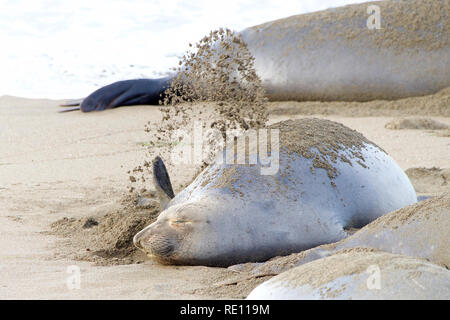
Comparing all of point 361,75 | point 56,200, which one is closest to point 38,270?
point 56,200

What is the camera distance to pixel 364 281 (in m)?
1.71

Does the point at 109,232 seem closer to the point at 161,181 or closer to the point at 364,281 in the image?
the point at 161,181

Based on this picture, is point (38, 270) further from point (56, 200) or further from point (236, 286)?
point (56, 200)

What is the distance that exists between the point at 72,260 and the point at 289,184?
0.99 meters

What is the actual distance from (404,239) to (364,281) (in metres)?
0.65

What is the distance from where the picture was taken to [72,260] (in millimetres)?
2709

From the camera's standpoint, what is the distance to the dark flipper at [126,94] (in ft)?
27.5

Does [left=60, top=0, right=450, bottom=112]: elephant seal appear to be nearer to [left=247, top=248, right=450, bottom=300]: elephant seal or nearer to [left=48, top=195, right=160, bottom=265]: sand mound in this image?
[left=48, top=195, right=160, bottom=265]: sand mound

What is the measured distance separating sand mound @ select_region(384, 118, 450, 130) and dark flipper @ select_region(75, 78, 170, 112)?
3.36 meters

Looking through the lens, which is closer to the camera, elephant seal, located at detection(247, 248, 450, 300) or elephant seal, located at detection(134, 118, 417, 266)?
elephant seal, located at detection(247, 248, 450, 300)

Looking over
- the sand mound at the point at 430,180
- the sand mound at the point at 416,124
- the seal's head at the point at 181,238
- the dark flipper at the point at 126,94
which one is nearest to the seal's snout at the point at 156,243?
the seal's head at the point at 181,238

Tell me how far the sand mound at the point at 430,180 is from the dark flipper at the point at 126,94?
461 centimetres

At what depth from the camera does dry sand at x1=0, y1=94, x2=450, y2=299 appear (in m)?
2.21

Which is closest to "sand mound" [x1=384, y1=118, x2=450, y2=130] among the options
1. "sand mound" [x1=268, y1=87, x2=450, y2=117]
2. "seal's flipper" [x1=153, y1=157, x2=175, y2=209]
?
"sand mound" [x1=268, y1=87, x2=450, y2=117]
